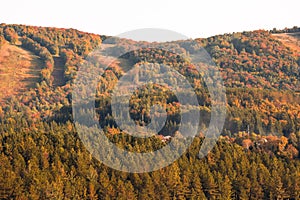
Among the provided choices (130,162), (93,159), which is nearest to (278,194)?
(130,162)

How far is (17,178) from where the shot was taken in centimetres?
11988

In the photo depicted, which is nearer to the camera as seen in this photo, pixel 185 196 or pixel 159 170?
pixel 185 196

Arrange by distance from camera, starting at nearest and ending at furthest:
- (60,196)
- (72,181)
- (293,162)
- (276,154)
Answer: (60,196) → (72,181) → (293,162) → (276,154)

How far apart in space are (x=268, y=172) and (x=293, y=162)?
73.0 feet

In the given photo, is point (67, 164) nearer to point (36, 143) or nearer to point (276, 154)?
point (36, 143)

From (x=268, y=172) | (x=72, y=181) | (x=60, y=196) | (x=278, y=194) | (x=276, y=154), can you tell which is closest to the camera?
(x=60, y=196)

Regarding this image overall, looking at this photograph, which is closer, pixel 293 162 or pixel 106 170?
pixel 106 170

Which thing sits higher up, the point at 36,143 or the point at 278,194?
the point at 36,143

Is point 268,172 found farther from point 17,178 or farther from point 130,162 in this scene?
point 17,178

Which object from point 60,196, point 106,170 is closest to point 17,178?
point 60,196

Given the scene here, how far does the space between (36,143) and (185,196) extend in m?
45.2

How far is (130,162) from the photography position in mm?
147875

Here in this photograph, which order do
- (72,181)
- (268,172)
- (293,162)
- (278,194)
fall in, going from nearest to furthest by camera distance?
(72,181) < (278,194) < (268,172) < (293,162)

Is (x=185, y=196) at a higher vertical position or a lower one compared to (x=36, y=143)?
lower
